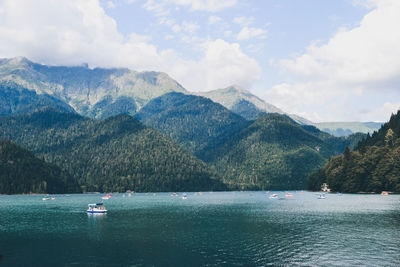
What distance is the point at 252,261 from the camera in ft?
226

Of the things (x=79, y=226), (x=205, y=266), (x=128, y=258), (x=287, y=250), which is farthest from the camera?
(x=79, y=226)

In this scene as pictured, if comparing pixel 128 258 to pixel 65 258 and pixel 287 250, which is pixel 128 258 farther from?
pixel 287 250

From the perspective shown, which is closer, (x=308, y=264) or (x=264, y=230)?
(x=308, y=264)

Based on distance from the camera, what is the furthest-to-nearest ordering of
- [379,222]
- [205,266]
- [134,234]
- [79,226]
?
1. [79,226]
2. [379,222]
3. [134,234]
4. [205,266]

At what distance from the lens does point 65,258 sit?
74.4m

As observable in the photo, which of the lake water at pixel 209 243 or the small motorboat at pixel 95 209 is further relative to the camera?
the small motorboat at pixel 95 209

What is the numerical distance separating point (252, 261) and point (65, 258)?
36.6 m

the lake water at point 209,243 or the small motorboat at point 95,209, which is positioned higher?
the small motorboat at point 95,209

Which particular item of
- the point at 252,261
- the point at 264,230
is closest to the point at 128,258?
the point at 252,261

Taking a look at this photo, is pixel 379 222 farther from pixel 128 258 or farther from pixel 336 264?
pixel 128 258

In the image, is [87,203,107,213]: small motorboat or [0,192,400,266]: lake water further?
[87,203,107,213]: small motorboat

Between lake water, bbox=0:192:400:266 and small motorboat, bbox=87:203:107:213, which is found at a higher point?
small motorboat, bbox=87:203:107:213

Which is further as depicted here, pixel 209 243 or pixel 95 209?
pixel 95 209

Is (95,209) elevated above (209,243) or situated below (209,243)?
above
